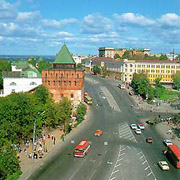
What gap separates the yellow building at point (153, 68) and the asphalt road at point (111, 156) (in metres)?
67.8

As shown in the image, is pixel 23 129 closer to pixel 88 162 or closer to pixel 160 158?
pixel 88 162

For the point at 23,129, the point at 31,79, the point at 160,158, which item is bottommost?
the point at 160,158

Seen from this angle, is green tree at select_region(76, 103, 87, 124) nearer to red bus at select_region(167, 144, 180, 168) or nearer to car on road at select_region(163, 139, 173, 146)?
car on road at select_region(163, 139, 173, 146)

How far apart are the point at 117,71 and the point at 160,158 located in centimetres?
11508

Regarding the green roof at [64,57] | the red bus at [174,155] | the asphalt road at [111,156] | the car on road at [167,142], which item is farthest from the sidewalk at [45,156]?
the green roof at [64,57]

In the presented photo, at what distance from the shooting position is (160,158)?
163 ft

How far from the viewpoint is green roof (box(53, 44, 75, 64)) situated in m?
84.2

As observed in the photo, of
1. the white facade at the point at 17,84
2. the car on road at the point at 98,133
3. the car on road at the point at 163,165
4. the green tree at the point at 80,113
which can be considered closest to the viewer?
the car on road at the point at 163,165

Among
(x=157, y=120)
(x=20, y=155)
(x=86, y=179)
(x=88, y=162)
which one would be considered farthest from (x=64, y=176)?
(x=157, y=120)

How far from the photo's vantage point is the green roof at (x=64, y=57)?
276ft

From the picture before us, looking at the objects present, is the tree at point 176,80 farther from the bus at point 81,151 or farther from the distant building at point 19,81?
the bus at point 81,151

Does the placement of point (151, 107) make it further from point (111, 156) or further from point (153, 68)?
point (153, 68)

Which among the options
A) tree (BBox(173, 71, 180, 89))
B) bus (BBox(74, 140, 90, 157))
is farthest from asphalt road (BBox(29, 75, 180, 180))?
tree (BBox(173, 71, 180, 89))

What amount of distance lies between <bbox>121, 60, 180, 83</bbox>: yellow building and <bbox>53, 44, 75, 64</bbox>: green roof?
69.9 meters
